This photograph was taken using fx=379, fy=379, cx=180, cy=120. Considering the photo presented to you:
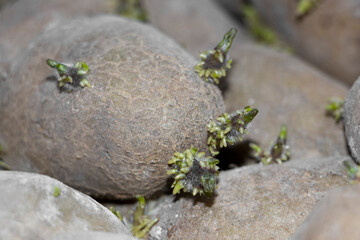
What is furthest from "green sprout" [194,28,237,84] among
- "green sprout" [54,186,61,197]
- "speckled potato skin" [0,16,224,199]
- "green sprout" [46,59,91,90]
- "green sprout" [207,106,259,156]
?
"green sprout" [54,186,61,197]

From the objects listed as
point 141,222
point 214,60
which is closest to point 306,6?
point 214,60

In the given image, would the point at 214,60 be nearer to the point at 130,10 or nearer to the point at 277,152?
the point at 277,152

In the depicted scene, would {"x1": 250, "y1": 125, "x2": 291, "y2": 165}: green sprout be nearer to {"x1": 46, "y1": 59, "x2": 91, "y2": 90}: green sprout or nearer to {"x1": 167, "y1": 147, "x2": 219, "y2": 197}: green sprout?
{"x1": 167, "y1": 147, "x2": 219, "y2": 197}: green sprout

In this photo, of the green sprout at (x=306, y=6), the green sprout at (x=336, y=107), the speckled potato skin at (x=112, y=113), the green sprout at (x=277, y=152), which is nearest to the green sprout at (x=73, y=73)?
the speckled potato skin at (x=112, y=113)

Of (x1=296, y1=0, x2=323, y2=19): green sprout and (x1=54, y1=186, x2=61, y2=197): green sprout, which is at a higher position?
(x1=296, y1=0, x2=323, y2=19): green sprout

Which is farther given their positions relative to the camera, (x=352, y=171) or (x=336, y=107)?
(x=336, y=107)

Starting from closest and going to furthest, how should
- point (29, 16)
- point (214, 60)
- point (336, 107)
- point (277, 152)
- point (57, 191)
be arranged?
point (57, 191) → point (214, 60) → point (277, 152) → point (336, 107) → point (29, 16)
